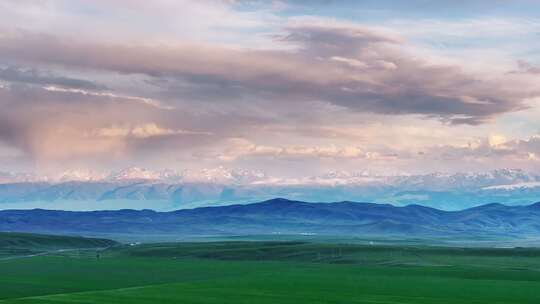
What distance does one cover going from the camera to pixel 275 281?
121 meters

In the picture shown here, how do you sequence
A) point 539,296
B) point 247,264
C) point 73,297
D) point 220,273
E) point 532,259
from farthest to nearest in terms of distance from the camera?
point 532,259
point 247,264
point 220,273
point 539,296
point 73,297

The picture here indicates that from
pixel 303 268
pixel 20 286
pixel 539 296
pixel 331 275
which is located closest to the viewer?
pixel 539 296

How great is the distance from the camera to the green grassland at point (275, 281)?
9644cm

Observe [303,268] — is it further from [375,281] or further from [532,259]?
[532,259]

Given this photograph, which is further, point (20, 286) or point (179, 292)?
point (20, 286)

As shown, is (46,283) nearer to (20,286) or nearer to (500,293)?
(20,286)

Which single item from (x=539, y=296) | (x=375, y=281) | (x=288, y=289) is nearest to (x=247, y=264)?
(x=375, y=281)

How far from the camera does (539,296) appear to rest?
334 ft

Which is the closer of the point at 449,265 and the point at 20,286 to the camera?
the point at 20,286

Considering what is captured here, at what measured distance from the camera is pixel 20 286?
116 metres

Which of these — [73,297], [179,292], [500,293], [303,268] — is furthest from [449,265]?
[73,297]

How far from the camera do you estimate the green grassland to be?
96438 millimetres

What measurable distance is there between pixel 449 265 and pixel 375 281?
4670cm

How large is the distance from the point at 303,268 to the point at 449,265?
2980 cm
